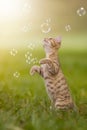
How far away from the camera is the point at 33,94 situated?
11.9 ft

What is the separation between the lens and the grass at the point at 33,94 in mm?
3346

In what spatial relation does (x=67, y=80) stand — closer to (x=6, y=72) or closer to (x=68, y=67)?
(x=68, y=67)

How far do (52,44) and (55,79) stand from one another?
9.0 inches

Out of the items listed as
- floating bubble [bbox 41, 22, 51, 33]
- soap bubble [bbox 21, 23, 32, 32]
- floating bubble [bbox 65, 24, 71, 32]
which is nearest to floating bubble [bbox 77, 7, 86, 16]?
floating bubble [bbox 65, 24, 71, 32]

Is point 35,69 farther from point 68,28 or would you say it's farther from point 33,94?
point 68,28

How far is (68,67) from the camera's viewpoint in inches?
141

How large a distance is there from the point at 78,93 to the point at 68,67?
0.61 feet

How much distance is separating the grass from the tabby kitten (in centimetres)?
5

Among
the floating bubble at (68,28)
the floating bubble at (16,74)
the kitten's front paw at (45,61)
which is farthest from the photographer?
the floating bubble at (16,74)

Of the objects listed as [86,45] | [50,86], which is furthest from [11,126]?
[86,45]

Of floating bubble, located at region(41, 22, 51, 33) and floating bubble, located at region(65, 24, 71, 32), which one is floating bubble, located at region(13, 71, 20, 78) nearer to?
floating bubble, located at region(41, 22, 51, 33)

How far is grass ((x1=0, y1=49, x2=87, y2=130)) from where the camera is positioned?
3346 millimetres

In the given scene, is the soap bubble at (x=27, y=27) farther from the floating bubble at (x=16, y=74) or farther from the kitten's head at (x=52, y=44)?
the floating bubble at (x=16, y=74)

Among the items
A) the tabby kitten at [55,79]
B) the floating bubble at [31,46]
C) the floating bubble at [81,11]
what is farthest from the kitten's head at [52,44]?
the floating bubble at [81,11]
